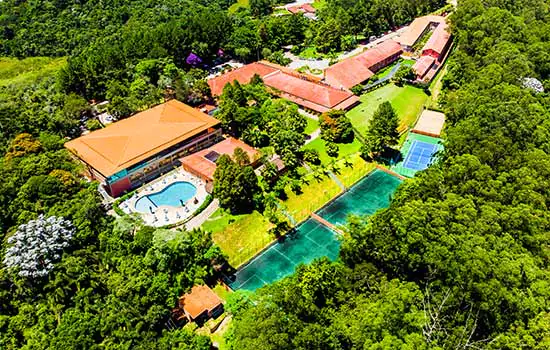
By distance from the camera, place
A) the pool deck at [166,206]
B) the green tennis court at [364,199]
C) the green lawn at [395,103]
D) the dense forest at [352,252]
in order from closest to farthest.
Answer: the dense forest at [352,252] → the pool deck at [166,206] → the green tennis court at [364,199] → the green lawn at [395,103]

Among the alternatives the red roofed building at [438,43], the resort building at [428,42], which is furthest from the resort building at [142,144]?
the red roofed building at [438,43]

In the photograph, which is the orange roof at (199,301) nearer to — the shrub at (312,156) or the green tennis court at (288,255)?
the green tennis court at (288,255)

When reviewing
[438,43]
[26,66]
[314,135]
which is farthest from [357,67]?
[26,66]

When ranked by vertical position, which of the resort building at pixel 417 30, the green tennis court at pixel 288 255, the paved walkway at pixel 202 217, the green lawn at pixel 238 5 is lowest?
the green lawn at pixel 238 5

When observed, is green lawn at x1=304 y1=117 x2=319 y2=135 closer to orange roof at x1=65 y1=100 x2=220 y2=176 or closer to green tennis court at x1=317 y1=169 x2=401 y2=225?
green tennis court at x1=317 y1=169 x2=401 y2=225

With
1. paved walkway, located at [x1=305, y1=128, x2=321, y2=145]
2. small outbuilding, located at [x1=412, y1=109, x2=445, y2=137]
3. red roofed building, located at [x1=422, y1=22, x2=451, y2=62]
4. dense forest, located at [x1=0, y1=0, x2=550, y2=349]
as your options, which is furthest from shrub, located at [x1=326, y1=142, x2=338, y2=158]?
red roofed building, located at [x1=422, y1=22, x2=451, y2=62]

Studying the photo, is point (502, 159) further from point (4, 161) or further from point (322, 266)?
point (4, 161)

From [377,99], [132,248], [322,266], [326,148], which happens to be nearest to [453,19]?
[377,99]

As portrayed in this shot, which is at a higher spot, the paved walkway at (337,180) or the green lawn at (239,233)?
the paved walkway at (337,180)
